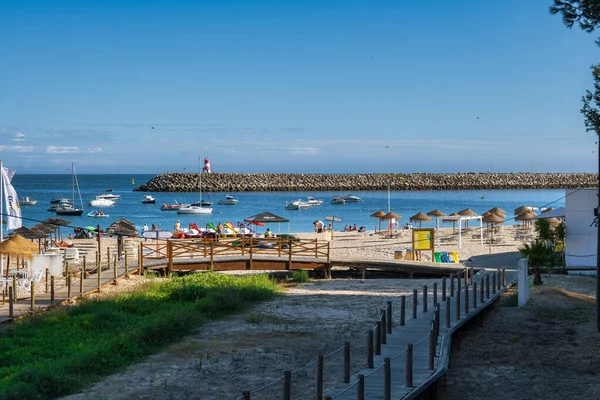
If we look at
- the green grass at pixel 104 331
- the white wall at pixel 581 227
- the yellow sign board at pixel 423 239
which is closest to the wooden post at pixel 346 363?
the green grass at pixel 104 331

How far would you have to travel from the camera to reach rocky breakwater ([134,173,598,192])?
486ft

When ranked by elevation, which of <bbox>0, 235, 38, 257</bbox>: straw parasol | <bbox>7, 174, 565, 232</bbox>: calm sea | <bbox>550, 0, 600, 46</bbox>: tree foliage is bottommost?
<bbox>7, 174, 565, 232</bbox>: calm sea

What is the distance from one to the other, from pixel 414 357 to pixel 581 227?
15145 millimetres

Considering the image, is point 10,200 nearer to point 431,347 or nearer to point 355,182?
point 431,347

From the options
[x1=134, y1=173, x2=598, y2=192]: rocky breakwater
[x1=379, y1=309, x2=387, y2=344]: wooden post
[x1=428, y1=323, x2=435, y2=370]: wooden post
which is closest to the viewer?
[x1=428, y1=323, x2=435, y2=370]: wooden post

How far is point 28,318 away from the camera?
58.6 ft

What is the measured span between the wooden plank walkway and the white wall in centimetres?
806

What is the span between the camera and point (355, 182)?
505ft

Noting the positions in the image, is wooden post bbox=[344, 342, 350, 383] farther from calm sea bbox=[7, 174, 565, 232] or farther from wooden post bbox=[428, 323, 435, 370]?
calm sea bbox=[7, 174, 565, 232]

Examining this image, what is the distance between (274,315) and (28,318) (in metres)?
6.35

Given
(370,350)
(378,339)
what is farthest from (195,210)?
(370,350)

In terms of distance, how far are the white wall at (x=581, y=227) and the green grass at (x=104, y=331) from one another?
1092 cm

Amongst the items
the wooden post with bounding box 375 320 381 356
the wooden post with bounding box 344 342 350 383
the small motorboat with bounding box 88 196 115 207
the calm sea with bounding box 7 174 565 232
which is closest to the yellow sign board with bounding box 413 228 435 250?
the wooden post with bounding box 375 320 381 356

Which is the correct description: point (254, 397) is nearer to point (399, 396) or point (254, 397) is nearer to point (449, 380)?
point (399, 396)
